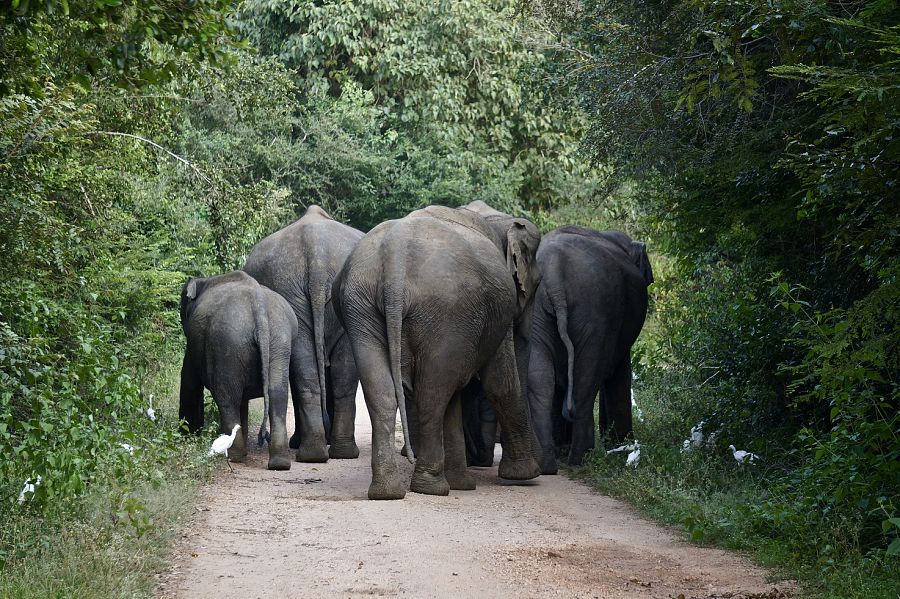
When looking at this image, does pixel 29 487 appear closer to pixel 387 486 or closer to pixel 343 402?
pixel 387 486

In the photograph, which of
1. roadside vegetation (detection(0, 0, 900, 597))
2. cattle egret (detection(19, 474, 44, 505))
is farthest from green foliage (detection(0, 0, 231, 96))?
cattle egret (detection(19, 474, 44, 505))

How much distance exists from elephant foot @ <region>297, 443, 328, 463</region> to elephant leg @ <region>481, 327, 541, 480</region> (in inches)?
88.5

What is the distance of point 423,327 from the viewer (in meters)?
9.38

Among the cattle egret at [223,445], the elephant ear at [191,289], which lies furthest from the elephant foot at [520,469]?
the elephant ear at [191,289]

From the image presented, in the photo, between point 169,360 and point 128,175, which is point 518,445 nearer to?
point 128,175

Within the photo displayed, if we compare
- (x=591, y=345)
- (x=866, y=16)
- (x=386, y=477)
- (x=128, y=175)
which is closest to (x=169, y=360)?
(x=128, y=175)

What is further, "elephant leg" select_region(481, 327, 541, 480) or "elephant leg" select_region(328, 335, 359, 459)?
"elephant leg" select_region(328, 335, 359, 459)

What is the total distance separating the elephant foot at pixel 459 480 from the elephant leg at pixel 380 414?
0.78 metres

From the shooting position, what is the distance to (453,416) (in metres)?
9.91

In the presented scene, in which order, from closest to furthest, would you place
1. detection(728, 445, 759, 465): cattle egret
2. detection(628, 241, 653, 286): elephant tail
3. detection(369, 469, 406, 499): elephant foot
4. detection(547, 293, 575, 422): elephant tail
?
detection(369, 469, 406, 499): elephant foot
detection(728, 445, 759, 465): cattle egret
detection(547, 293, 575, 422): elephant tail
detection(628, 241, 653, 286): elephant tail

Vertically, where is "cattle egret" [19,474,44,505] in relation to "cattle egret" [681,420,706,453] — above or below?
above

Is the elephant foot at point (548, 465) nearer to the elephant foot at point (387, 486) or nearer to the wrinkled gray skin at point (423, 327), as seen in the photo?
the wrinkled gray skin at point (423, 327)

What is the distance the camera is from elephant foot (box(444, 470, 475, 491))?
32.3 feet

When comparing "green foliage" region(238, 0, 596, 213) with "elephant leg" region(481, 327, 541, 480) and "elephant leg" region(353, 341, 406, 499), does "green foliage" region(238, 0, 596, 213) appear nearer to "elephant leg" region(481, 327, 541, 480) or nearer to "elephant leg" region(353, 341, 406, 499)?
"elephant leg" region(481, 327, 541, 480)
